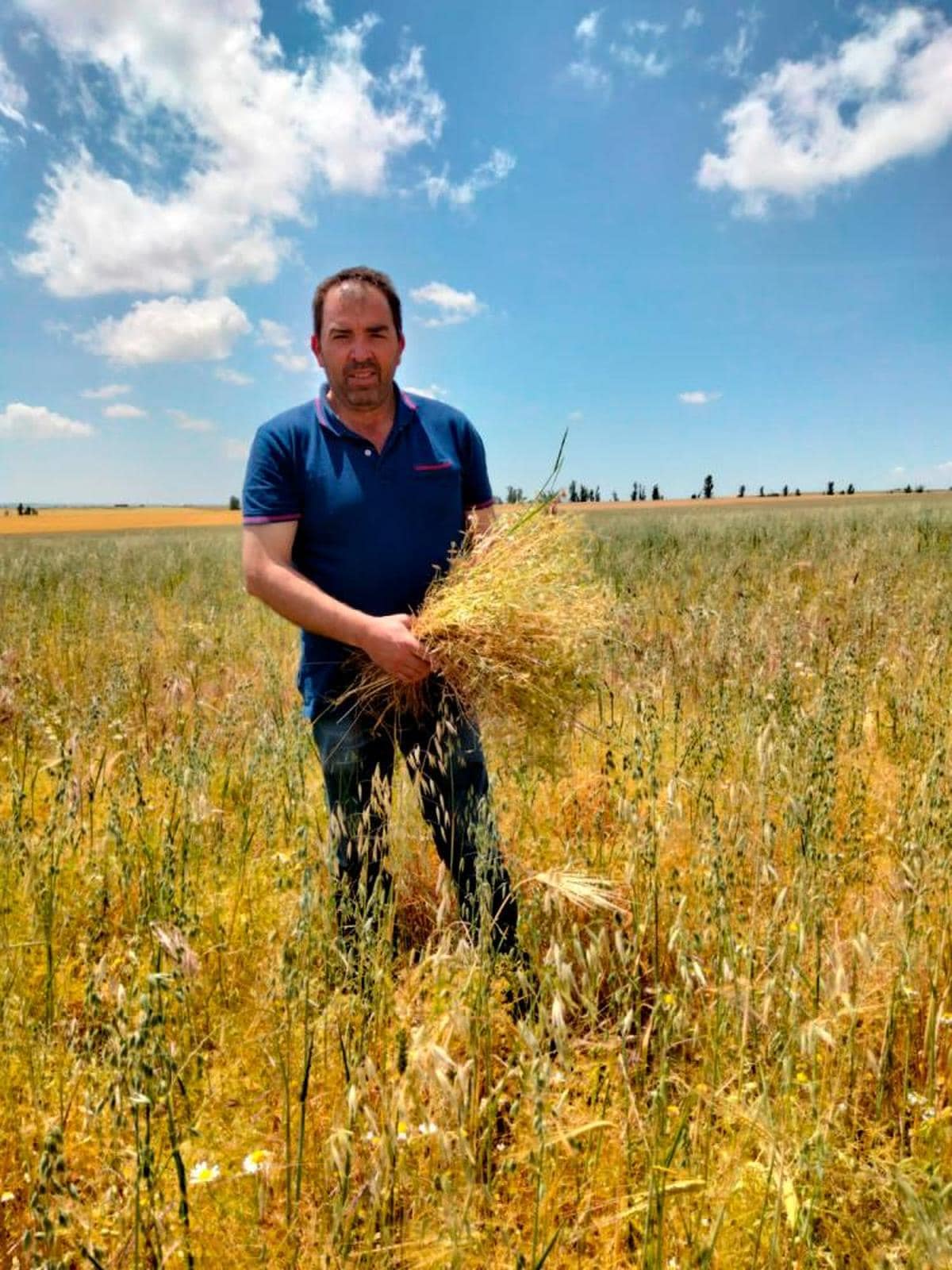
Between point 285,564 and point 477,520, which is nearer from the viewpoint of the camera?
point 285,564

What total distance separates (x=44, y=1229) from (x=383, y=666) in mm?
1372

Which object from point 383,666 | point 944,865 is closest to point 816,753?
point 944,865

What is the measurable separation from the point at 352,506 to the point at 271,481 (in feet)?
0.81

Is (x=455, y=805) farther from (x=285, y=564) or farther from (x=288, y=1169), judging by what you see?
(x=288, y=1169)

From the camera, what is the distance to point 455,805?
231 centimetres

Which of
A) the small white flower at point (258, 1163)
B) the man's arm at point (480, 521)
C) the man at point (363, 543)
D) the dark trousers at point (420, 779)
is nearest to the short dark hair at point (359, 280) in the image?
the man at point (363, 543)

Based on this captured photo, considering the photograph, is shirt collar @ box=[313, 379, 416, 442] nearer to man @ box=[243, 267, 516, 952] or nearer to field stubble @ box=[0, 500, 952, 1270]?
man @ box=[243, 267, 516, 952]

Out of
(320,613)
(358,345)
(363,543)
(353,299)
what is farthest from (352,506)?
(353,299)

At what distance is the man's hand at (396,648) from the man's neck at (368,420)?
605 millimetres

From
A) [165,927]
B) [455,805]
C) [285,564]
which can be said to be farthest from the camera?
[455,805]

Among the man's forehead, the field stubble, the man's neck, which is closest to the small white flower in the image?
the field stubble

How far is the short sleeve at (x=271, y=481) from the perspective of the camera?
216 cm

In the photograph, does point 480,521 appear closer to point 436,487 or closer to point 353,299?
point 436,487

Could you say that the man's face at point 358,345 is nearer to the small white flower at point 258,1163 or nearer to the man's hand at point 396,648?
the man's hand at point 396,648
